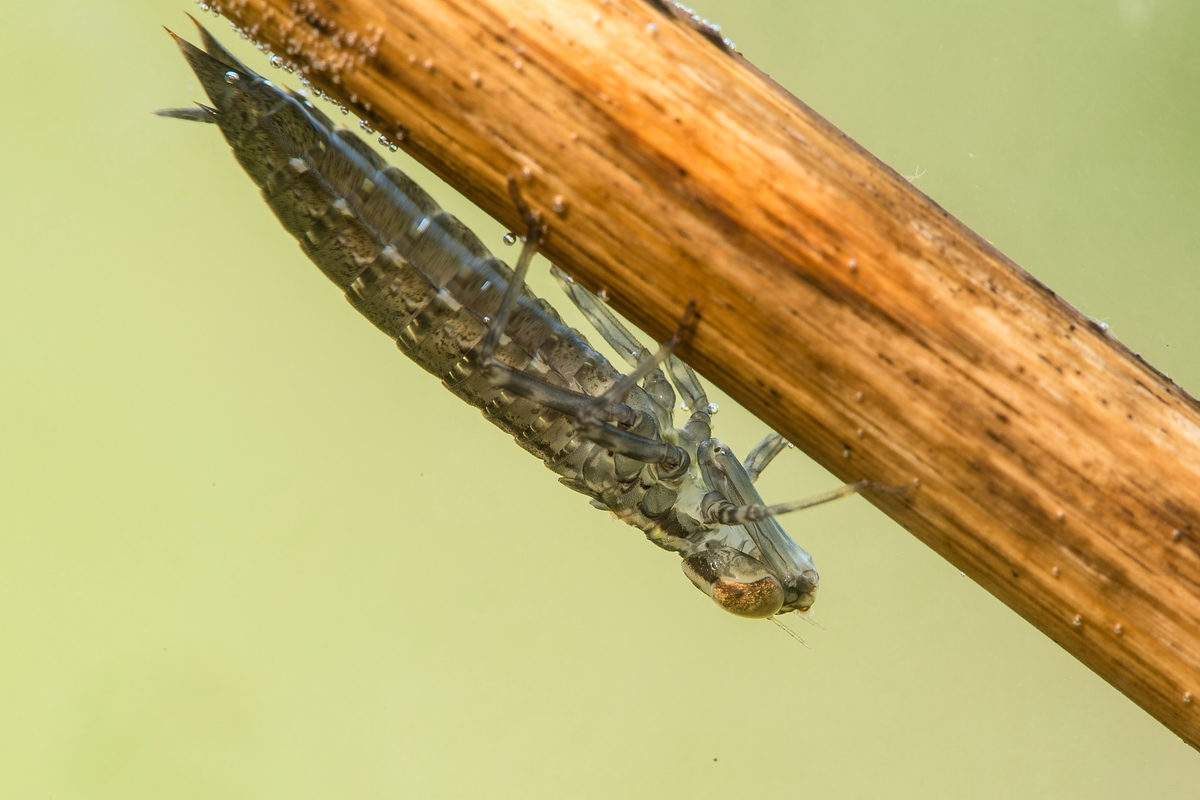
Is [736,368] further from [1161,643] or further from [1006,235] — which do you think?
[1006,235]

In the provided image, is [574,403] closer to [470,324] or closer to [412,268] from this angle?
[470,324]

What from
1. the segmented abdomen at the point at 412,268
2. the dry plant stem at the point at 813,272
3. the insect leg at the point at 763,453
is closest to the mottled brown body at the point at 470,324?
the segmented abdomen at the point at 412,268

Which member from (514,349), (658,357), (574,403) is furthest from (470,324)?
(658,357)

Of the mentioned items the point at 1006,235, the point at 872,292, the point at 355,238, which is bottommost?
the point at 355,238

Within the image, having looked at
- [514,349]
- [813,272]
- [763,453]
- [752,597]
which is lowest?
[752,597]

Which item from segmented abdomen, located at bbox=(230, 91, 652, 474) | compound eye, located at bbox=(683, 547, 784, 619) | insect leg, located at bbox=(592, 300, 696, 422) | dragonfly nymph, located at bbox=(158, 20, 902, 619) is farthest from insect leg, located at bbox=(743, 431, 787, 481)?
insect leg, located at bbox=(592, 300, 696, 422)

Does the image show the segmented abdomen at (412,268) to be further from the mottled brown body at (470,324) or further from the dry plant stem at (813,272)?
the dry plant stem at (813,272)

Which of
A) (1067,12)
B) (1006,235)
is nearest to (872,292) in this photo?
(1006,235)
